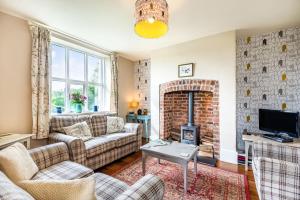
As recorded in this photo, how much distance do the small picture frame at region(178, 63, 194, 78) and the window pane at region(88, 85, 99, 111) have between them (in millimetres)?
2172

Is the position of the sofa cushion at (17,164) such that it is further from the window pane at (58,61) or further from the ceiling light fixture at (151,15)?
the window pane at (58,61)

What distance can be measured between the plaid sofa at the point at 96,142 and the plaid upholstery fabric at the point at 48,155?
283 mm

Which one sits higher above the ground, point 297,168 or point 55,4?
point 55,4

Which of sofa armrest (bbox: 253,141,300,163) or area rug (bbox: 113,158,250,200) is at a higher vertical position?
sofa armrest (bbox: 253,141,300,163)

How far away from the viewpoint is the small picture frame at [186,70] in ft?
11.4

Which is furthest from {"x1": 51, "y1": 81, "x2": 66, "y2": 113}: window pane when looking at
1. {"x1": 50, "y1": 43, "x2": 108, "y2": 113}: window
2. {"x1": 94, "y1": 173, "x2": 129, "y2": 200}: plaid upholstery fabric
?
{"x1": 94, "y1": 173, "x2": 129, "y2": 200}: plaid upholstery fabric

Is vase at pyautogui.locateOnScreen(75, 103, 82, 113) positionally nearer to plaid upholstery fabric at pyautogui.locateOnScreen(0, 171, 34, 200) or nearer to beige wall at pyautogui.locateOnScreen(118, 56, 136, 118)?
beige wall at pyautogui.locateOnScreen(118, 56, 136, 118)

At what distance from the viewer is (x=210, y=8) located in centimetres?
227

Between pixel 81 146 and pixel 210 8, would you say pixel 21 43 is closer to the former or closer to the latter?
pixel 81 146

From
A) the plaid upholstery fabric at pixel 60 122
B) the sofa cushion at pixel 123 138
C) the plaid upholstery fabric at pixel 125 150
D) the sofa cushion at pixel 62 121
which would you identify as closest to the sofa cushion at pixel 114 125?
the sofa cushion at pixel 123 138

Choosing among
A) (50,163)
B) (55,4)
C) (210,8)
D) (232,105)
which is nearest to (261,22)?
(210,8)

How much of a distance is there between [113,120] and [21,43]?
2113 millimetres

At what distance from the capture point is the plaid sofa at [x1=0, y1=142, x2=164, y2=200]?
2.60ft

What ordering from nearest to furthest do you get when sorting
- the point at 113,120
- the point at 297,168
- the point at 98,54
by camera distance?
the point at 297,168 < the point at 113,120 < the point at 98,54
